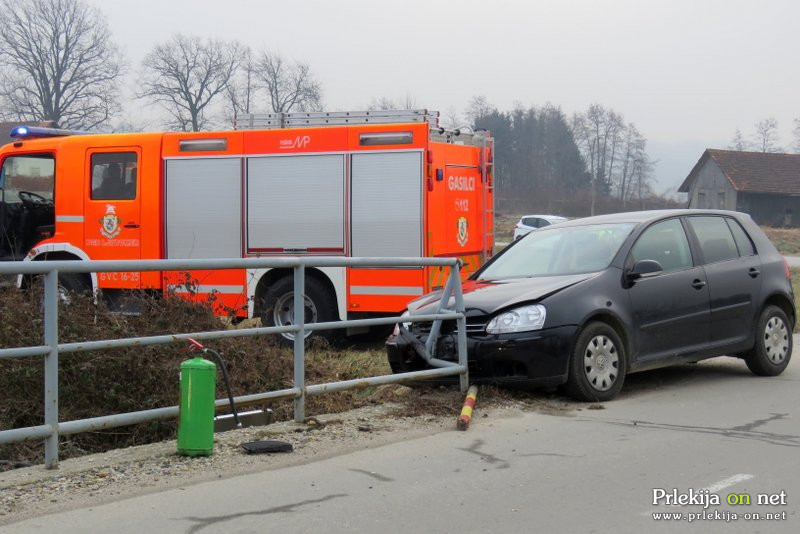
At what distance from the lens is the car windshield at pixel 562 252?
833cm

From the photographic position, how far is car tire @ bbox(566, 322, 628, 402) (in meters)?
7.50

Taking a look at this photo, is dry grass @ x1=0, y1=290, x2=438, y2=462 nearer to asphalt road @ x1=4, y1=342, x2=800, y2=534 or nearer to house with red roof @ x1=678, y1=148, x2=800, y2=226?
asphalt road @ x1=4, y1=342, x2=800, y2=534

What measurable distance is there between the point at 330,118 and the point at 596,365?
18.7 ft

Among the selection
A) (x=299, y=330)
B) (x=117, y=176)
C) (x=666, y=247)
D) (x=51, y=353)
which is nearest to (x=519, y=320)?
(x=299, y=330)

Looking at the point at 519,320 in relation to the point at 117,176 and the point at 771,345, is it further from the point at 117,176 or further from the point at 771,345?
the point at 117,176

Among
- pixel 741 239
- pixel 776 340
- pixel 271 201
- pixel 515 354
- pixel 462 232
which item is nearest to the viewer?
pixel 515 354

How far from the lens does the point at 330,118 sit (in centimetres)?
1191

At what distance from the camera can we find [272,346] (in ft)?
24.3

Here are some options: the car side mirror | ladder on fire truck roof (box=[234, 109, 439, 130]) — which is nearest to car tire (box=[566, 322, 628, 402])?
the car side mirror

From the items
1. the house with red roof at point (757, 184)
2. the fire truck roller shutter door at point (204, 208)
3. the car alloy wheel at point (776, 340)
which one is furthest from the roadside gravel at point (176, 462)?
the house with red roof at point (757, 184)

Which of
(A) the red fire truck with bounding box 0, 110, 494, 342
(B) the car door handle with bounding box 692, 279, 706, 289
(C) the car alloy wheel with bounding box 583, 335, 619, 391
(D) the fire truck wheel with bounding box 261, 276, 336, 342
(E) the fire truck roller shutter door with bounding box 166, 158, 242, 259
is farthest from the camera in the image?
(E) the fire truck roller shutter door with bounding box 166, 158, 242, 259

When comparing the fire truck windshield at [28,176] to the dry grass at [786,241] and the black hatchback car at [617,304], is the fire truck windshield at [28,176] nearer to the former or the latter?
the black hatchback car at [617,304]

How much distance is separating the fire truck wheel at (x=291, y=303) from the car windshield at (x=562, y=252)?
2697 mm

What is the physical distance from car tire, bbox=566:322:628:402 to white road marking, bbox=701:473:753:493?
213 centimetres
